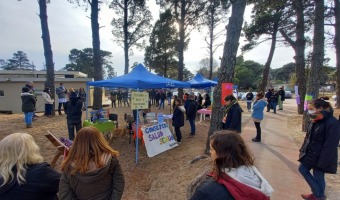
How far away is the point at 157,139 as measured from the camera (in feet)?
23.7

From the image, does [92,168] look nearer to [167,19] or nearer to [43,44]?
[43,44]

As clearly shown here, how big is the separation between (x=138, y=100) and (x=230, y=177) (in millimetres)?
4884

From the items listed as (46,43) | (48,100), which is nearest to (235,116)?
(48,100)

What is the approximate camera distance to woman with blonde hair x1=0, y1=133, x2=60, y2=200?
184 centimetres

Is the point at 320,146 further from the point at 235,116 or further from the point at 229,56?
the point at 229,56

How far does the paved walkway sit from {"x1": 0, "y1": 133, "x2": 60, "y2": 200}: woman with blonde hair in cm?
338

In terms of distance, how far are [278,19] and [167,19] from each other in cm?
844

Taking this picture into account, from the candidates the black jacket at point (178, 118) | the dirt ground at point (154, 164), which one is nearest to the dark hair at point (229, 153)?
the dirt ground at point (154, 164)

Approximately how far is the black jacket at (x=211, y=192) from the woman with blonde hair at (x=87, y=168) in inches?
38.3

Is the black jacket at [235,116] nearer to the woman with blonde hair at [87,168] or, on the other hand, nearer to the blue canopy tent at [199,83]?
the woman with blonde hair at [87,168]

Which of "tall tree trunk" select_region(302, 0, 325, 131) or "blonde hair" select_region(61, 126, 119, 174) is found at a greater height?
"tall tree trunk" select_region(302, 0, 325, 131)

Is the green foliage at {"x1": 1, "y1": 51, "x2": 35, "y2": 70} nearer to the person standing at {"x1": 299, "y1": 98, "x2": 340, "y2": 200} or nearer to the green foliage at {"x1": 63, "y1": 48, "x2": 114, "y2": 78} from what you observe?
the green foliage at {"x1": 63, "y1": 48, "x2": 114, "y2": 78}

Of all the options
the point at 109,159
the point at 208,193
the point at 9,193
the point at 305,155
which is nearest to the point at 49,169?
the point at 9,193

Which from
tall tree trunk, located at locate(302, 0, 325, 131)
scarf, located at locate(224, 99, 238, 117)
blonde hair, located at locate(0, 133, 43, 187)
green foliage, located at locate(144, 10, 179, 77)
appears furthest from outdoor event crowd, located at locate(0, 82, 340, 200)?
green foliage, located at locate(144, 10, 179, 77)
